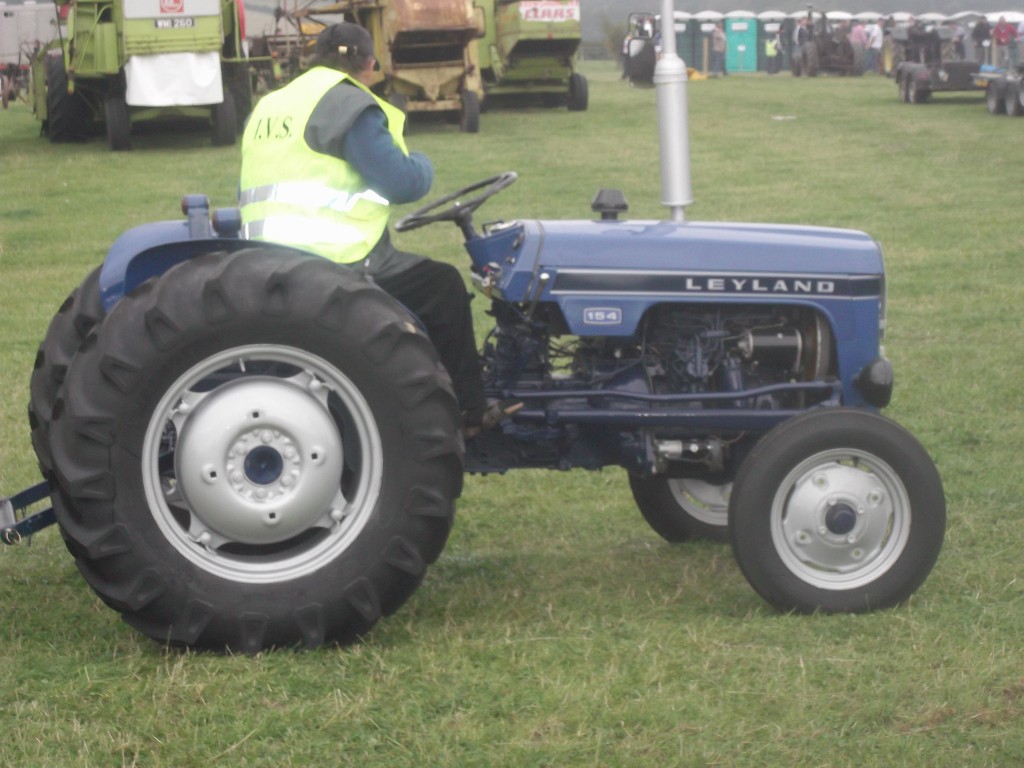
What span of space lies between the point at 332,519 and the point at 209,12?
54.9 ft

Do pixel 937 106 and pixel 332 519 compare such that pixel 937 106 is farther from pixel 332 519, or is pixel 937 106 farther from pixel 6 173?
pixel 332 519

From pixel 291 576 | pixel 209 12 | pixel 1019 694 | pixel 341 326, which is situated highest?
pixel 209 12

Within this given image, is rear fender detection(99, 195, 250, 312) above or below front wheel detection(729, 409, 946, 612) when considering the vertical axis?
above

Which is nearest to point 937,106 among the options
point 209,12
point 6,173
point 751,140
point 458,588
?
point 751,140

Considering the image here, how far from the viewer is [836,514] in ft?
15.0

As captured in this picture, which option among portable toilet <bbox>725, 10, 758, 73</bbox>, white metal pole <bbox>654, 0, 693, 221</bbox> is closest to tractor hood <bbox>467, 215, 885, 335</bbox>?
white metal pole <bbox>654, 0, 693, 221</bbox>

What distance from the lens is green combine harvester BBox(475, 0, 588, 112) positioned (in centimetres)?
2622

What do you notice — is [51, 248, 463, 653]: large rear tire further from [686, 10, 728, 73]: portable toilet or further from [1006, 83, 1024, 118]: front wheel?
[686, 10, 728, 73]: portable toilet

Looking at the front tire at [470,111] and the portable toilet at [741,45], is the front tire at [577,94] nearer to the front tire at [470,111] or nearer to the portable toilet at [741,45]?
the front tire at [470,111]

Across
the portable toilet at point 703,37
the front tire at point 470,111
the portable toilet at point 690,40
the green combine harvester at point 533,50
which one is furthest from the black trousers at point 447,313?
the portable toilet at point 690,40

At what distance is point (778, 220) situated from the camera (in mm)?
14641

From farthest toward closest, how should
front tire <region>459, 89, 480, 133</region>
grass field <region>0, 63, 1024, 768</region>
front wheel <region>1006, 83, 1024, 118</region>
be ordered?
front wheel <region>1006, 83, 1024, 118</region> → front tire <region>459, 89, 480, 133</region> → grass field <region>0, 63, 1024, 768</region>

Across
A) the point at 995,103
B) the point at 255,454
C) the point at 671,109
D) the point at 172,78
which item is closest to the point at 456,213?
the point at 255,454

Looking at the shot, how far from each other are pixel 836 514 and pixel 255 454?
5.64 feet
